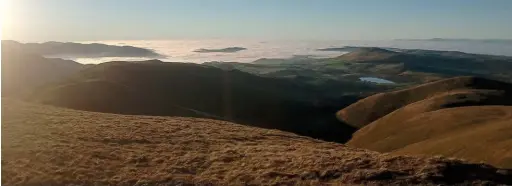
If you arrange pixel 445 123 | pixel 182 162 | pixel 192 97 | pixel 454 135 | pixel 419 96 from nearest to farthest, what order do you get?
pixel 182 162
pixel 454 135
pixel 445 123
pixel 419 96
pixel 192 97

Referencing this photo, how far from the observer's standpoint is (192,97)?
5032 inches

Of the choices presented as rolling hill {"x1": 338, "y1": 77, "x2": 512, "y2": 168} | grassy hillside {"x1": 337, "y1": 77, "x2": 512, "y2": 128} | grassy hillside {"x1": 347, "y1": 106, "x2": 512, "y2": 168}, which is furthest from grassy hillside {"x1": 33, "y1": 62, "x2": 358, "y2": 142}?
grassy hillside {"x1": 347, "y1": 106, "x2": 512, "y2": 168}

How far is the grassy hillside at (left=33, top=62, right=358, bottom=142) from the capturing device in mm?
89812

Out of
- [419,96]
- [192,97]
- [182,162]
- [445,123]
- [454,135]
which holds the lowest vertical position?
[192,97]

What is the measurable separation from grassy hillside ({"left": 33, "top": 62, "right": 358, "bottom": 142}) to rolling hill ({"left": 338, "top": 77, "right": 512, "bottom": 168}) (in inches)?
486

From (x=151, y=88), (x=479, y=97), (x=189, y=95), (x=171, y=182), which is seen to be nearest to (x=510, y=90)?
(x=479, y=97)

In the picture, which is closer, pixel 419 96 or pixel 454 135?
pixel 454 135

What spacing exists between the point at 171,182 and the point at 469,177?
40.9ft

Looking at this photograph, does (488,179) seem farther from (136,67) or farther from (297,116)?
(136,67)

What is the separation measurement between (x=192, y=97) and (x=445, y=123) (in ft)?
261

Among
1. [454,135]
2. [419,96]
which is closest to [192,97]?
[419,96]

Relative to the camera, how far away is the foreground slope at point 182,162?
19.9 m

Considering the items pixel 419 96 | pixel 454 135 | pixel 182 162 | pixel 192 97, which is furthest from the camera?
pixel 192 97

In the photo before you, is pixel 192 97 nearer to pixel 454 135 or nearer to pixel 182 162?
pixel 454 135
